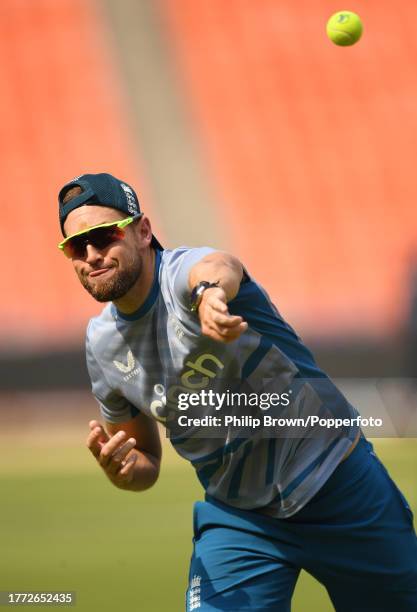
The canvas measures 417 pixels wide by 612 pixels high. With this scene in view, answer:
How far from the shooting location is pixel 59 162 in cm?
1659

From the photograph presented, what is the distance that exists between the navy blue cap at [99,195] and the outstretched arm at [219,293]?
1.52ft

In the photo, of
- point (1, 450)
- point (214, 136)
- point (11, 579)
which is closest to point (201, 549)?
point (11, 579)

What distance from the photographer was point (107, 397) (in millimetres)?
3982

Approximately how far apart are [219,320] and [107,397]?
110 centimetres

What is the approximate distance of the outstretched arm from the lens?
301cm

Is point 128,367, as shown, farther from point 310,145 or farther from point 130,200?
point 310,145

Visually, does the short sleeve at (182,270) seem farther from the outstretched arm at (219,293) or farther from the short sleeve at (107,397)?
the short sleeve at (107,397)

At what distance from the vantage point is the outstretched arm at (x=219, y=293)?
3.01m

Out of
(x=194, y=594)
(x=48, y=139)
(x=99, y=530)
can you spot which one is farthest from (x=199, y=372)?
(x=48, y=139)

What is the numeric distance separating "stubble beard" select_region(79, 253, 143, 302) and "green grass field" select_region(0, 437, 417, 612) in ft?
8.16

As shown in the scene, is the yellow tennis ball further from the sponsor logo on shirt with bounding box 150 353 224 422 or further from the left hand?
the left hand

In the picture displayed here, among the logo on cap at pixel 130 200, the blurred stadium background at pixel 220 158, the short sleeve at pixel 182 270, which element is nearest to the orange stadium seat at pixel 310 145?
the blurred stadium background at pixel 220 158

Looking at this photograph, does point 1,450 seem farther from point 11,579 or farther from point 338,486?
point 338,486
